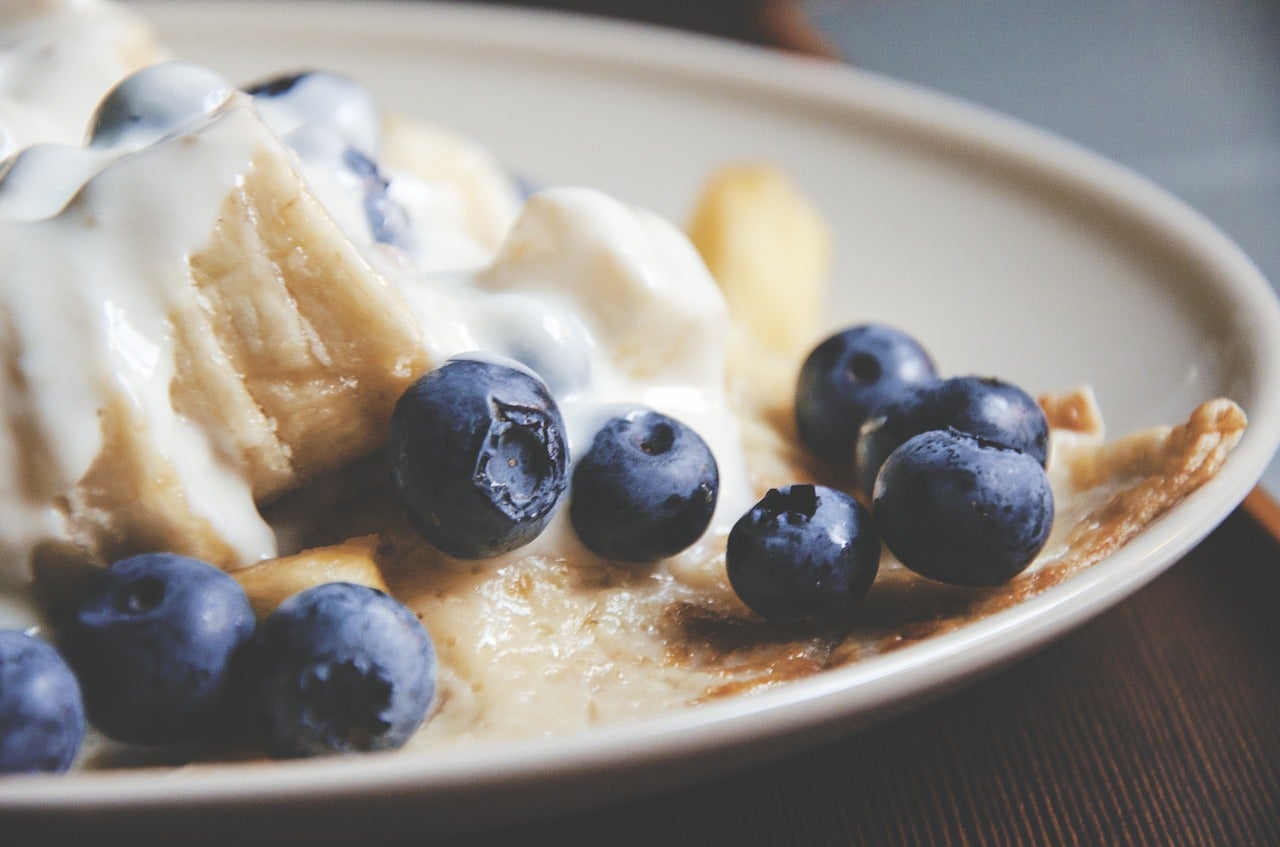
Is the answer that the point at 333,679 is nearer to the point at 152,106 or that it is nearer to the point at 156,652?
the point at 156,652

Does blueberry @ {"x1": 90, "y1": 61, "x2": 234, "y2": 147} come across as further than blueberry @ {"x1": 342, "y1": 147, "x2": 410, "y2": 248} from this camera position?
No

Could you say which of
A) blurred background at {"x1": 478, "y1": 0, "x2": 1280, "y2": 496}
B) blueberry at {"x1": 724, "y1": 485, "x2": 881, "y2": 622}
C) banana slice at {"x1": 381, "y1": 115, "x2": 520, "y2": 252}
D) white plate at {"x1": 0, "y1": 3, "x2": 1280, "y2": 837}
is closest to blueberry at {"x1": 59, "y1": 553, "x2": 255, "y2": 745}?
white plate at {"x1": 0, "y1": 3, "x2": 1280, "y2": 837}

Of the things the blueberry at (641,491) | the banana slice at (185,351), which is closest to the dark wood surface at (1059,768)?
the blueberry at (641,491)

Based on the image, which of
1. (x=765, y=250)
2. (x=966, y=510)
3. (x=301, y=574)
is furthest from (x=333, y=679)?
(x=765, y=250)

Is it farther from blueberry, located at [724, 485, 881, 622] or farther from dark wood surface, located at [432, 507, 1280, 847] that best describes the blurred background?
blueberry, located at [724, 485, 881, 622]

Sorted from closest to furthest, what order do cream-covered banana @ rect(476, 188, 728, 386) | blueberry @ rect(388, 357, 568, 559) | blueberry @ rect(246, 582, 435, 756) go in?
blueberry @ rect(246, 582, 435, 756), blueberry @ rect(388, 357, 568, 559), cream-covered banana @ rect(476, 188, 728, 386)

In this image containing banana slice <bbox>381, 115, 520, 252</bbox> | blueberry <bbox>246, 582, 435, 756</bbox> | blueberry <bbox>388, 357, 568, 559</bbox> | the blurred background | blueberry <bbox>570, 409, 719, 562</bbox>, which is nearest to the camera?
blueberry <bbox>246, 582, 435, 756</bbox>
